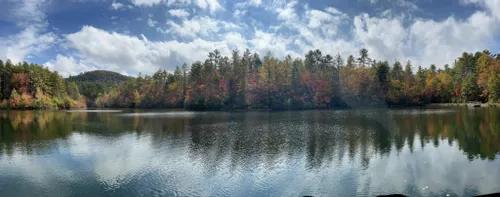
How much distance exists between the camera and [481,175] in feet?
53.3

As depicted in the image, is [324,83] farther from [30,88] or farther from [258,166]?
[30,88]

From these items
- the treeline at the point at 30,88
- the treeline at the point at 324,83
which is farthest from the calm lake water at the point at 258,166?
the treeline at the point at 30,88

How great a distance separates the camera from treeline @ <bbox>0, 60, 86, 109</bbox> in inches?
4245

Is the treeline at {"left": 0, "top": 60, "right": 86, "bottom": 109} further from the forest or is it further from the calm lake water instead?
the calm lake water

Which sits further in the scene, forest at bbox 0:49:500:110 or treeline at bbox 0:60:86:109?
treeline at bbox 0:60:86:109

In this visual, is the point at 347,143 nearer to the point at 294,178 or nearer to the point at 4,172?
the point at 294,178

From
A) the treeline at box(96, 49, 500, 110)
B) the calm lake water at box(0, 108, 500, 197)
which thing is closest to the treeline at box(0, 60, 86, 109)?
the treeline at box(96, 49, 500, 110)

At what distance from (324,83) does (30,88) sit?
10489cm

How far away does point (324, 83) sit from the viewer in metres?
103

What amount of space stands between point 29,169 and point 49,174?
218 centimetres

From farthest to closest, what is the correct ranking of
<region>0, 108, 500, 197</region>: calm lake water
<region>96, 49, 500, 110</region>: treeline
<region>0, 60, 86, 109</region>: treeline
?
<region>0, 60, 86, 109</region>: treeline < <region>96, 49, 500, 110</region>: treeline < <region>0, 108, 500, 197</region>: calm lake water

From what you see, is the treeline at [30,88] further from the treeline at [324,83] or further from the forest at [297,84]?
the treeline at [324,83]

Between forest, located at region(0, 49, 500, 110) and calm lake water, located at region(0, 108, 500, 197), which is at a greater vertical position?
forest, located at region(0, 49, 500, 110)

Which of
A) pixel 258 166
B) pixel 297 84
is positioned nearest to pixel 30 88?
pixel 297 84
